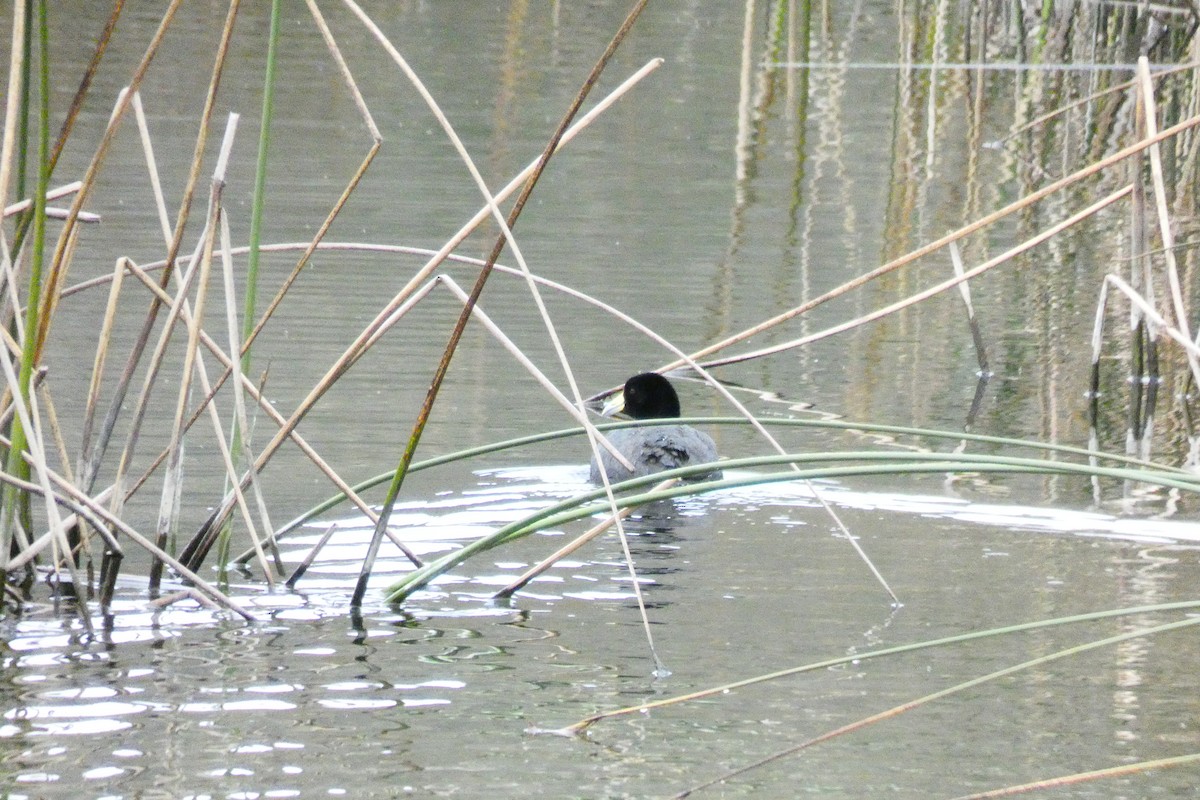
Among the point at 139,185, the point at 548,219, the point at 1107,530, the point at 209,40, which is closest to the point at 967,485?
the point at 1107,530

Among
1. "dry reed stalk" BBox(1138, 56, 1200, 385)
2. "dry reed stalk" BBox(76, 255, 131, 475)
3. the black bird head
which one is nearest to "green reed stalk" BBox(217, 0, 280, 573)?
"dry reed stalk" BBox(76, 255, 131, 475)

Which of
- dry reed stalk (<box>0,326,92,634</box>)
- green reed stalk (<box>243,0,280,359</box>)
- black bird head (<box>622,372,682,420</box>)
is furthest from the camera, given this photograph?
black bird head (<box>622,372,682,420</box>)

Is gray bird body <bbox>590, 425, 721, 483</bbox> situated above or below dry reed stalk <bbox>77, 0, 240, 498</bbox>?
below

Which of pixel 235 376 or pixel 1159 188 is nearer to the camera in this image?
pixel 235 376

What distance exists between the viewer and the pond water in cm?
365

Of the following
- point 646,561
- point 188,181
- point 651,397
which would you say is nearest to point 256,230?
point 188,181

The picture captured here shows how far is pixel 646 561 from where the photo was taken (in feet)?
16.9

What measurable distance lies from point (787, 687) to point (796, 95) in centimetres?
1375

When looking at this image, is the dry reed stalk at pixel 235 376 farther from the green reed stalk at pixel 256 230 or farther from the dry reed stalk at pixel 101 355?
the dry reed stalk at pixel 101 355

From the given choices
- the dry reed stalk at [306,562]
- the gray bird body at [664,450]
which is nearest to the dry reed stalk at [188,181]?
the dry reed stalk at [306,562]

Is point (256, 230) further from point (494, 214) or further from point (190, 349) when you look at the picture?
point (494, 214)

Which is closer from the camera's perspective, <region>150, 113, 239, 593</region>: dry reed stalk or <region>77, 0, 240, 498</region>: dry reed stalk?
<region>77, 0, 240, 498</region>: dry reed stalk

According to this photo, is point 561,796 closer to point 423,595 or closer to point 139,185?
point 423,595

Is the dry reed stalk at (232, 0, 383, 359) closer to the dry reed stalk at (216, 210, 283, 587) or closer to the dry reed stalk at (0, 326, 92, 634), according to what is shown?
the dry reed stalk at (216, 210, 283, 587)
